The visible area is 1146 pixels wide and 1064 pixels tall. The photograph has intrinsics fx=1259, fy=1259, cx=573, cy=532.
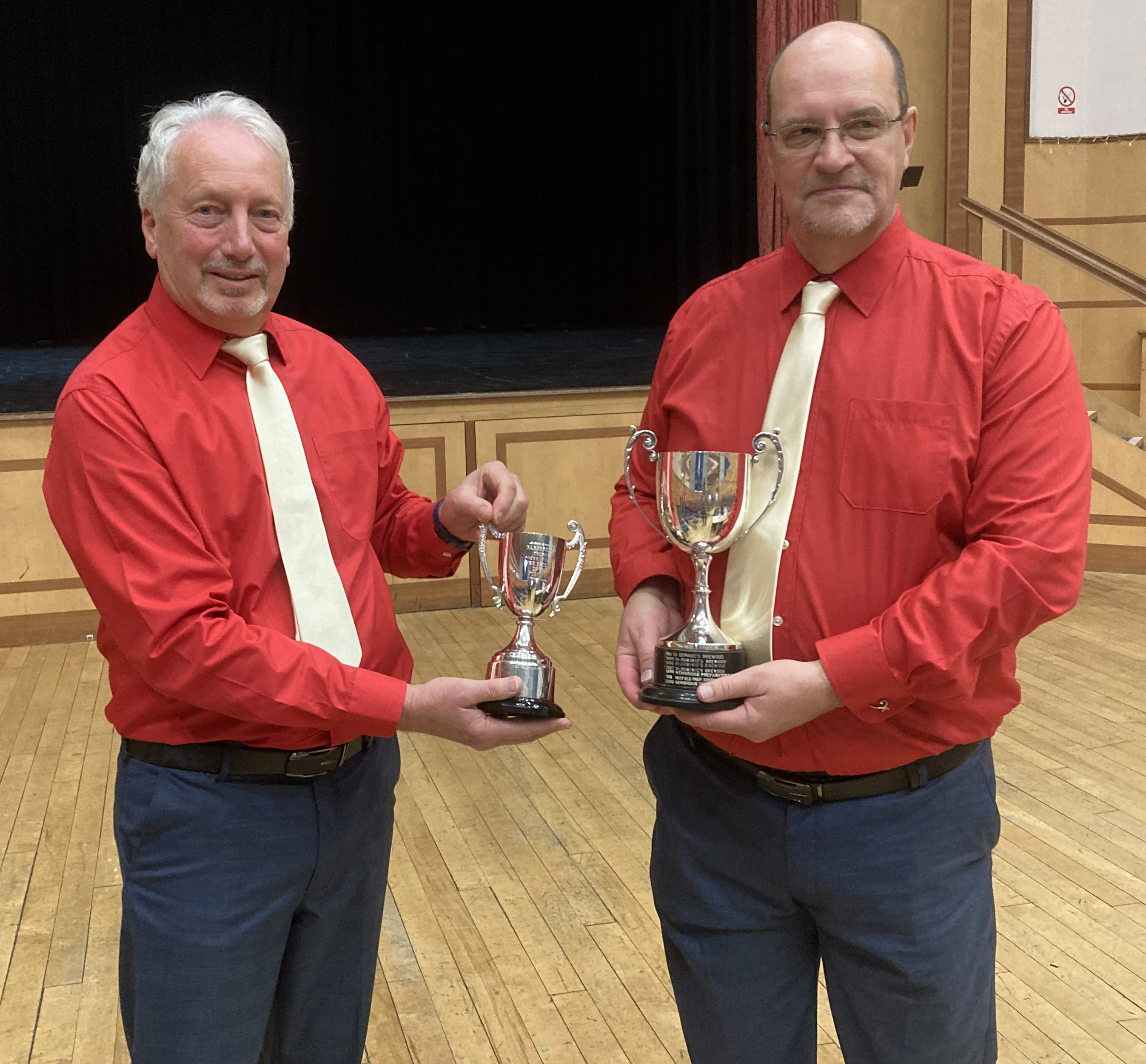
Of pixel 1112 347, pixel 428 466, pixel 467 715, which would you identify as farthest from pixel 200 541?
pixel 1112 347

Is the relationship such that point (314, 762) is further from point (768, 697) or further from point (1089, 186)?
point (1089, 186)

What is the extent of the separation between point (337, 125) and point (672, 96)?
258 cm

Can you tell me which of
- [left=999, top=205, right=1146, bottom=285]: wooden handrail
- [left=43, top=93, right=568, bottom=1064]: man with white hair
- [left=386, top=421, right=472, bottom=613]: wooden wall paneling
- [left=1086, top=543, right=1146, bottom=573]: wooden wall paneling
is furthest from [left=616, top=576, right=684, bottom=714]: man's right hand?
[left=999, top=205, right=1146, bottom=285]: wooden handrail

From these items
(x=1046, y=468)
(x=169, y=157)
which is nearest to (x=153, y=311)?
(x=169, y=157)

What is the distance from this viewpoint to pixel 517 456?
5.61m

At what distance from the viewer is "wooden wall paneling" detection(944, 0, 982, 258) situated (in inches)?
247

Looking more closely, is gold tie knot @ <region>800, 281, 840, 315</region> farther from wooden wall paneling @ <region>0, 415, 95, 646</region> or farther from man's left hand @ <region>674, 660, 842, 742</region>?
wooden wall paneling @ <region>0, 415, 95, 646</region>

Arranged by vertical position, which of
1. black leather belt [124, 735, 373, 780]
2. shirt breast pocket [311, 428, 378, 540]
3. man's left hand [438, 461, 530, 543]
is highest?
shirt breast pocket [311, 428, 378, 540]

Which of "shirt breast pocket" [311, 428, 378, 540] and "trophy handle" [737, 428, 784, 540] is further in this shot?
"shirt breast pocket" [311, 428, 378, 540]

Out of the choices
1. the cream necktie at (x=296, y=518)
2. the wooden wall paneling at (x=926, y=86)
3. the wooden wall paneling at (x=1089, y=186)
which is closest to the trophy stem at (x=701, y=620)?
the cream necktie at (x=296, y=518)

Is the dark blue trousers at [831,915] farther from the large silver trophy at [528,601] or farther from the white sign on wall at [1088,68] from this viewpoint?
the white sign on wall at [1088,68]

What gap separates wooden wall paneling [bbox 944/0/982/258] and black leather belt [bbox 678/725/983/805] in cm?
527

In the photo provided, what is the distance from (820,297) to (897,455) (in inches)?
9.0

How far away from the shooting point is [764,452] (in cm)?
154
